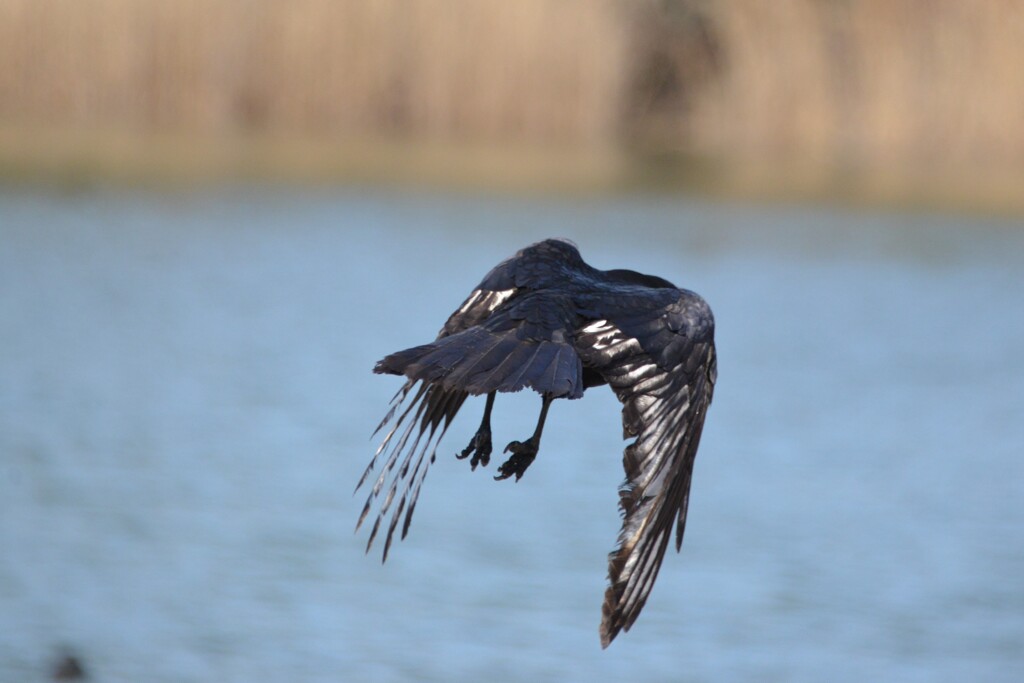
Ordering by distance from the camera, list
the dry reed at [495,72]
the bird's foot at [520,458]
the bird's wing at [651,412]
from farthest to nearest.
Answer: the dry reed at [495,72], the bird's foot at [520,458], the bird's wing at [651,412]

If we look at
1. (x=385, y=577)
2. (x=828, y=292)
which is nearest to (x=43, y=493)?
(x=385, y=577)

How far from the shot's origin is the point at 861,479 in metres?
10.3

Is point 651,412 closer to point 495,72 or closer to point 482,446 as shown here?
point 482,446

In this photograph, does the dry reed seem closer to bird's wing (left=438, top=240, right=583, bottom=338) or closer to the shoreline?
the shoreline

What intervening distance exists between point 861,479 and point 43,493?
4.82 metres

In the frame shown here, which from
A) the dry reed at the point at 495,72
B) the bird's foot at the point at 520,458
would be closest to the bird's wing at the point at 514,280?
the bird's foot at the point at 520,458

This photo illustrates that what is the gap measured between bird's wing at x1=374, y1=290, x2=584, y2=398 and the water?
3.02 metres

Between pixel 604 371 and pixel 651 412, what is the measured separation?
0.64ft

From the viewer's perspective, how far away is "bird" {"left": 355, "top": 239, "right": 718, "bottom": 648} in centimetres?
446

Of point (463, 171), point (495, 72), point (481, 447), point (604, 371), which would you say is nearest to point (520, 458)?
point (481, 447)

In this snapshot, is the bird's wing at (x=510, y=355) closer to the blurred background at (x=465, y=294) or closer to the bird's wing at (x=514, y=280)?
the bird's wing at (x=514, y=280)

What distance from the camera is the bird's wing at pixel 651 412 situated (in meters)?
4.57

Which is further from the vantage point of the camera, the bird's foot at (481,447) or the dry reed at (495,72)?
the dry reed at (495,72)

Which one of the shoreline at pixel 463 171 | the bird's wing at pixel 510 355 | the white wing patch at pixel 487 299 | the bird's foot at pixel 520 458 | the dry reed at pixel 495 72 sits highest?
the dry reed at pixel 495 72
